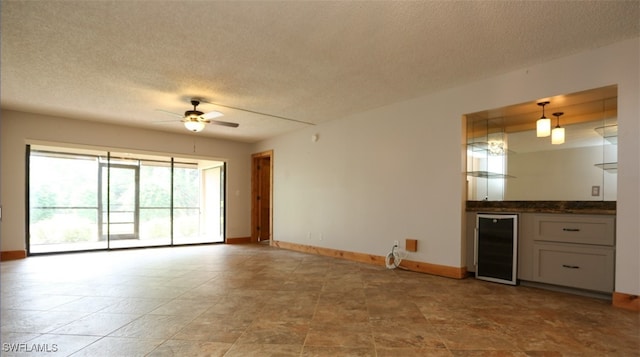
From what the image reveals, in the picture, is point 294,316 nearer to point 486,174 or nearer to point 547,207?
point 547,207

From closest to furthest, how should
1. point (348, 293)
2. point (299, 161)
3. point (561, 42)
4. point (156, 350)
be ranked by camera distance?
point (156, 350)
point (561, 42)
point (348, 293)
point (299, 161)

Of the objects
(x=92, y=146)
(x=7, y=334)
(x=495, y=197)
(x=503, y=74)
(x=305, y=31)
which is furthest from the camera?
(x=92, y=146)

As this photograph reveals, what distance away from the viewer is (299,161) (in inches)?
269

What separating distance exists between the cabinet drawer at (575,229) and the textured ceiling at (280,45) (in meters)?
1.73

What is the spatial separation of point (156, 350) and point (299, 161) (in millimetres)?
4974

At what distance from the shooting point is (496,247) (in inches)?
157

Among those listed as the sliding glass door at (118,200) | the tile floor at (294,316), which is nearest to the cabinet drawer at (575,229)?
the tile floor at (294,316)

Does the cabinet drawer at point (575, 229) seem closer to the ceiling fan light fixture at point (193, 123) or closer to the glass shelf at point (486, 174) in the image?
the glass shelf at point (486, 174)

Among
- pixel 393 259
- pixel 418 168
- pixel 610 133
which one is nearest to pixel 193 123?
pixel 418 168

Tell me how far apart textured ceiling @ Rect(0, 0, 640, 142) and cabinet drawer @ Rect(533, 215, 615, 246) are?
5.68 ft

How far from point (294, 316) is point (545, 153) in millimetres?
4474

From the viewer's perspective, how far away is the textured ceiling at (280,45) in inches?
99.7

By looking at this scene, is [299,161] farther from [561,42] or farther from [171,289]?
[561,42]

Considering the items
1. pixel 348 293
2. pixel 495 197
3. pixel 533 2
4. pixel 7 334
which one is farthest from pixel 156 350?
pixel 495 197
